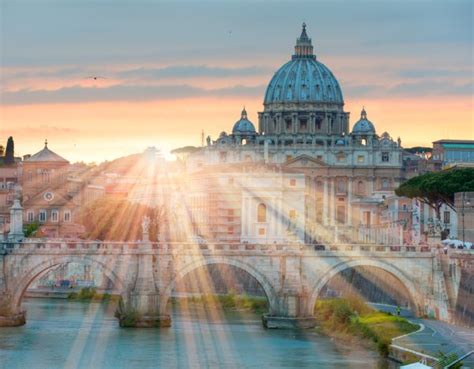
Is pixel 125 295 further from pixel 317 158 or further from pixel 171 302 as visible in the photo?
pixel 317 158

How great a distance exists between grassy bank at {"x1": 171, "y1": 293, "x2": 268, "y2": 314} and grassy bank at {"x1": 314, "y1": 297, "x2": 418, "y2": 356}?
5337 mm

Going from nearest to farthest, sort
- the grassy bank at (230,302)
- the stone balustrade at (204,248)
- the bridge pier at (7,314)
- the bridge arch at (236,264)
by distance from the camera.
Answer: the bridge pier at (7,314) < the bridge arch at (236,264) < the stone balustrade at (204,248) < the grassy bank at (230,302)

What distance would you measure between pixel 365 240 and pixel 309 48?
55606 millimetres

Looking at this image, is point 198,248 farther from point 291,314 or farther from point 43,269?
point 43,269

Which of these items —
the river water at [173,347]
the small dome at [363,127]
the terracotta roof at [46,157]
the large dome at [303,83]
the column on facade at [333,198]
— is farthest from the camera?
the large dome at [303,83]

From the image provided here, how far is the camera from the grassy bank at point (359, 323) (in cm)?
6419

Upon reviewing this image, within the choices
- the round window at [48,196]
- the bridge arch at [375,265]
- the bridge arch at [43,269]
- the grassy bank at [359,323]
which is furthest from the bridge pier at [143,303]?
the round window at [48,196]

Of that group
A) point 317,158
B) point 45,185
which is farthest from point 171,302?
point 317,158

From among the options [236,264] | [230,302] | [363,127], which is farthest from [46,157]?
[236,264]

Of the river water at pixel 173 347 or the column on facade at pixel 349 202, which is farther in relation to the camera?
the column on facade at pixel 349 202

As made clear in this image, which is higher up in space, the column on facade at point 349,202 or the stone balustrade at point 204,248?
the column on facade at point 349,202

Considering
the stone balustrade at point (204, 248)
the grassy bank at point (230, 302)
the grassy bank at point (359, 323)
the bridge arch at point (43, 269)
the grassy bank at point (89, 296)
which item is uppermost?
the stone balustrade at point (204, 248)

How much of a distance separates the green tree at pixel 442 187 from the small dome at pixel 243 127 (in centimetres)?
6856

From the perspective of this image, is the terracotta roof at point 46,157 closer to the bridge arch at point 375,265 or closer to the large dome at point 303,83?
the large dome at point 303,83
